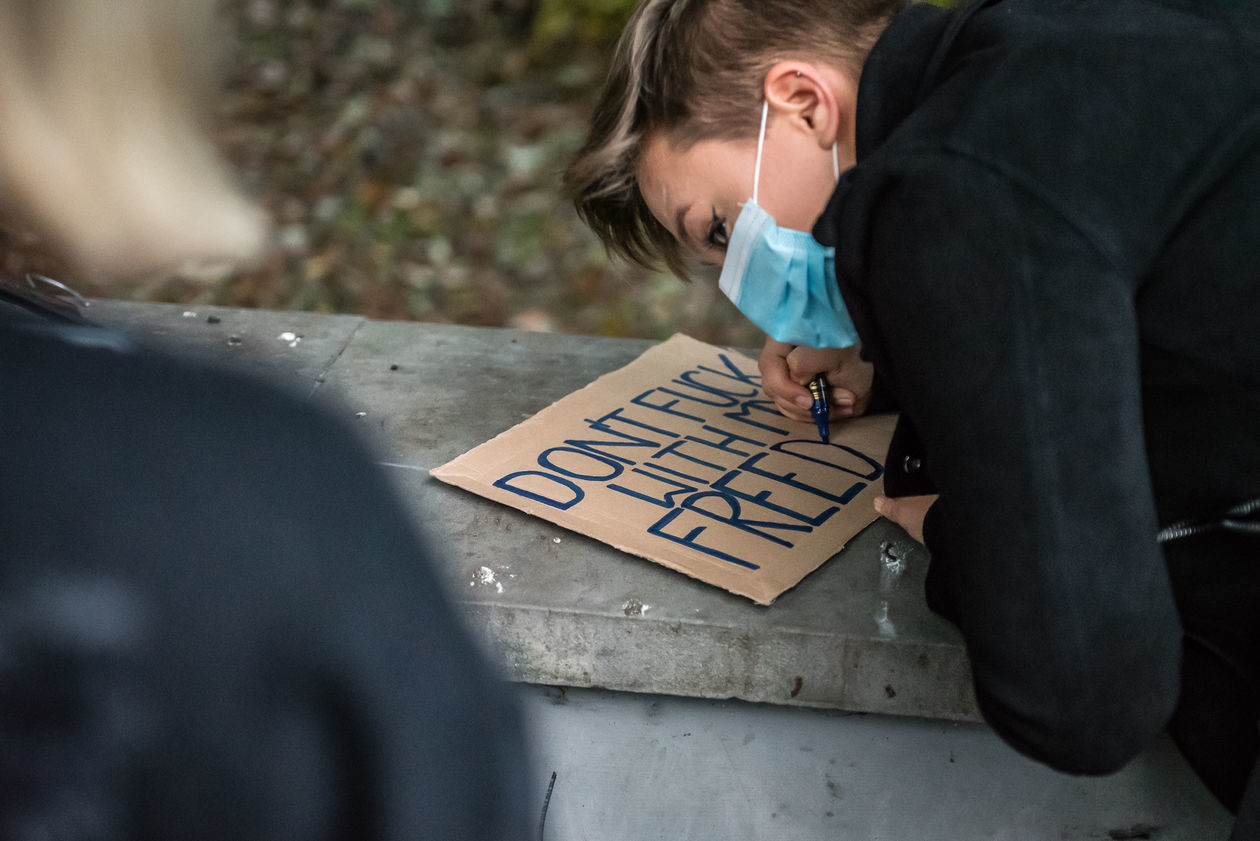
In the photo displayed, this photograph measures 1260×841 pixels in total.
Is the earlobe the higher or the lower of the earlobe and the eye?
the higher

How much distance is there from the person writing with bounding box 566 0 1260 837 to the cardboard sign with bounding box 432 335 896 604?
41 centimetres

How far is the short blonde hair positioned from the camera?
105cm

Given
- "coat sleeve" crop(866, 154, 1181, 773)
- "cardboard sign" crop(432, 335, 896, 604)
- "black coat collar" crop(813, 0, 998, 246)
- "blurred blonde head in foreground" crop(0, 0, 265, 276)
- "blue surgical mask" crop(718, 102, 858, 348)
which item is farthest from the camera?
"blurred blonde head in foreground" crop(0, 0, 265, 276)

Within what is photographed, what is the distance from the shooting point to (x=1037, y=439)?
0.76 meters

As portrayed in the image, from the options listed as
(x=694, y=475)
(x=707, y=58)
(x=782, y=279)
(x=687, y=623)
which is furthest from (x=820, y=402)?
(x=707, y=58)

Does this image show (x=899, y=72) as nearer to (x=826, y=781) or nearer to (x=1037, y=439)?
(x=1037, y=439)

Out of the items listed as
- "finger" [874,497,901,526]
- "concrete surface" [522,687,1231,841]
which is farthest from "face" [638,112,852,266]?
"concrete surface" [522,687,1231,841]

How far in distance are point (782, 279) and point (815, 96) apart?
22 cm

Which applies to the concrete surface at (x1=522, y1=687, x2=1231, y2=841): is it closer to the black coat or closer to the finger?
the finger

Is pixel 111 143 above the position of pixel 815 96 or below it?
below

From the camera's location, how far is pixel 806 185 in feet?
3.59

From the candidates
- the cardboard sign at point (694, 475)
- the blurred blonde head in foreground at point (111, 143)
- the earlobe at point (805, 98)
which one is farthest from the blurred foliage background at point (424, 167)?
the earlobe at point (805, 98)

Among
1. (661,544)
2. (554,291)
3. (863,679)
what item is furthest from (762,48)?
(554,291)

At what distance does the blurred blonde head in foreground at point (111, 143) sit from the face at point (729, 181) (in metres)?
3.00
